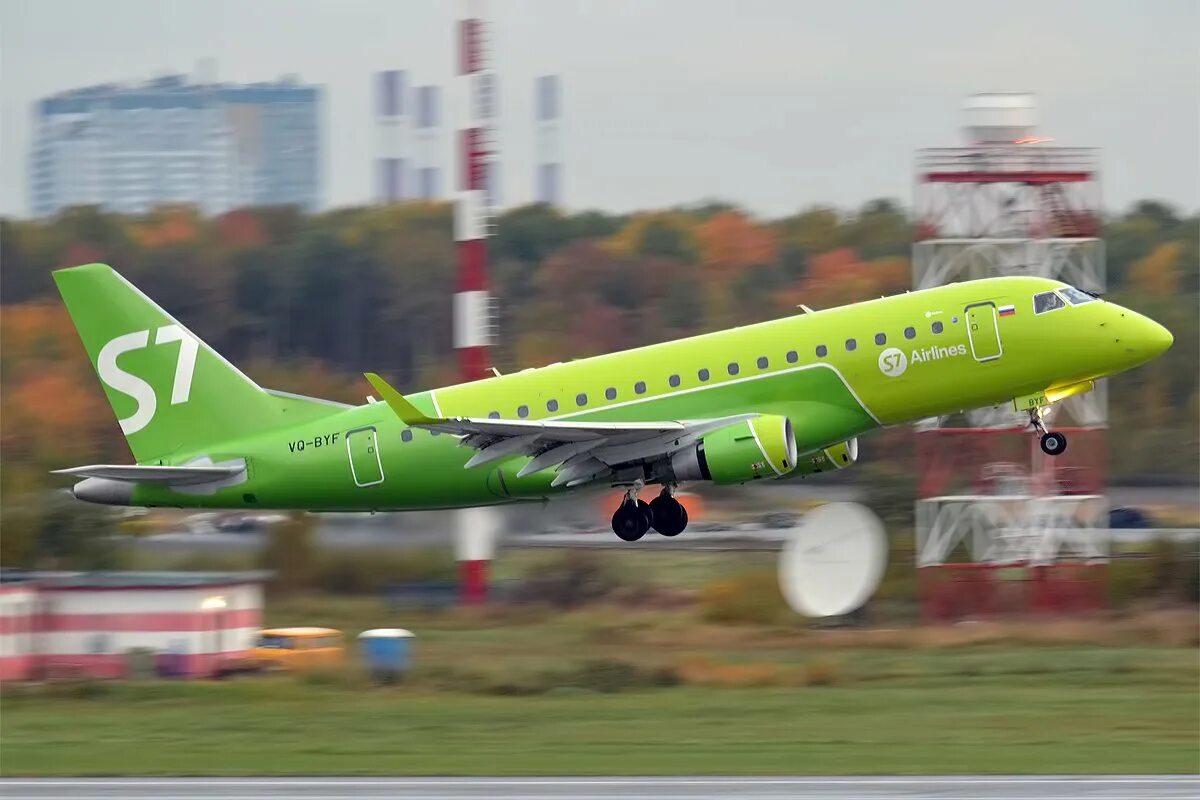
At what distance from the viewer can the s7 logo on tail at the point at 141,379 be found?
41062 millimetres

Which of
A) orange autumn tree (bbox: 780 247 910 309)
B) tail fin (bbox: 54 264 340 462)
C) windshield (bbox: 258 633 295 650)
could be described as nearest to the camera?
tail fin (bbox: 54 264 340 462)

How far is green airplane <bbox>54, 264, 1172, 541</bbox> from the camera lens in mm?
35969

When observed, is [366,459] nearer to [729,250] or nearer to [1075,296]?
[1075,296]

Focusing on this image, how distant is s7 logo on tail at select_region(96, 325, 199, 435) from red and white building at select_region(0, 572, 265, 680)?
11.2 meters

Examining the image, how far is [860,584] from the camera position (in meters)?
51.2

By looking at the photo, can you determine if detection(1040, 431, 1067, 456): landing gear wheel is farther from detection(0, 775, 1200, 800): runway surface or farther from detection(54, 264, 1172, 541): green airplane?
detection(0, 775, 1200, 800): runway surface

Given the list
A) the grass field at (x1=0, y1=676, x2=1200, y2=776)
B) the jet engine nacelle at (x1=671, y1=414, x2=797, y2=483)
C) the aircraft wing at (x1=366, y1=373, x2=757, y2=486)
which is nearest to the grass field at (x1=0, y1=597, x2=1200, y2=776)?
the grass field at (x1=0, y1=676, x2=1200, y2=776)

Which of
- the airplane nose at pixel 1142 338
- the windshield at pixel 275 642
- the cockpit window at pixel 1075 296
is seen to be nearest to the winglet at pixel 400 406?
the cockpit window at pixel 1075 296

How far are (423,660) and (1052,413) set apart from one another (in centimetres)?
1975

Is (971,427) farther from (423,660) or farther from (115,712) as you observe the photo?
(115,712)

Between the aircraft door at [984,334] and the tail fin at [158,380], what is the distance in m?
13.0

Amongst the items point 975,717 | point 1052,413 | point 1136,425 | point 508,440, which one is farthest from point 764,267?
point 508,440

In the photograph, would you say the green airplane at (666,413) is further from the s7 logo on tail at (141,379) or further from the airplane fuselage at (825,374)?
the s7 logo on tail at (141,379)

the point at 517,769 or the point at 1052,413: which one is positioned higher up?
the point at 1052,413
